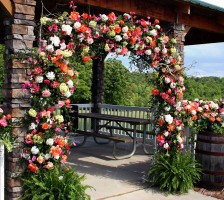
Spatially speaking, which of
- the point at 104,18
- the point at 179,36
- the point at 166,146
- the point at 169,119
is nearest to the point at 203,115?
the point at 169,119

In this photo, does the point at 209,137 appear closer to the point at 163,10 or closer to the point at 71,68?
the point at 163,10

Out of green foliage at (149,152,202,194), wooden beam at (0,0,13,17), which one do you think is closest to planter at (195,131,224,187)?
green foliage at (149,152,202,194)

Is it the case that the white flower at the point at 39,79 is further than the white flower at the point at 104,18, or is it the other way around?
the white flower at the point at 104,18

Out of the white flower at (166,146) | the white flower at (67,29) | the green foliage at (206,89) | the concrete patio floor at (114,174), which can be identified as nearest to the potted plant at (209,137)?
the concrete patio floor at (114,174)

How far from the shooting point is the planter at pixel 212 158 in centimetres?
521

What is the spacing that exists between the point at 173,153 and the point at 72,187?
6.69 feet

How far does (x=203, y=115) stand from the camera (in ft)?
18.0

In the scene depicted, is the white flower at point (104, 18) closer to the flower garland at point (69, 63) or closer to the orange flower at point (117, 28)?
the flower garland at point (69, 63)

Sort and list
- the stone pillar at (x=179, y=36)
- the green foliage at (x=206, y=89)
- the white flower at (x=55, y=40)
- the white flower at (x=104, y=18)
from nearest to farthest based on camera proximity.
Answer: the white flower at (x=55, y=40) < the white flower at (x=104, y=18) < the stone pillar at (x=179, y=36) < the green foliage at (x=206, y=89)

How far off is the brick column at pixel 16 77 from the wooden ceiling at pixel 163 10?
655mm

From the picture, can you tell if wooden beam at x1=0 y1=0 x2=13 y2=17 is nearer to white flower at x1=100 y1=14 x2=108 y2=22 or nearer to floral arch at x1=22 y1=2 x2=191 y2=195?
floral arch at x1=22 y1=2 x2=191 y2=195

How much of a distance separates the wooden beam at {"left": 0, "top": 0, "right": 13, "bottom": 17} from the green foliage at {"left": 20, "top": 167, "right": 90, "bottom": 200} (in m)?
1.89

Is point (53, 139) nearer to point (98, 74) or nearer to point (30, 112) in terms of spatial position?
point (30, 112)

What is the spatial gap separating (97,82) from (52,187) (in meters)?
6.19
